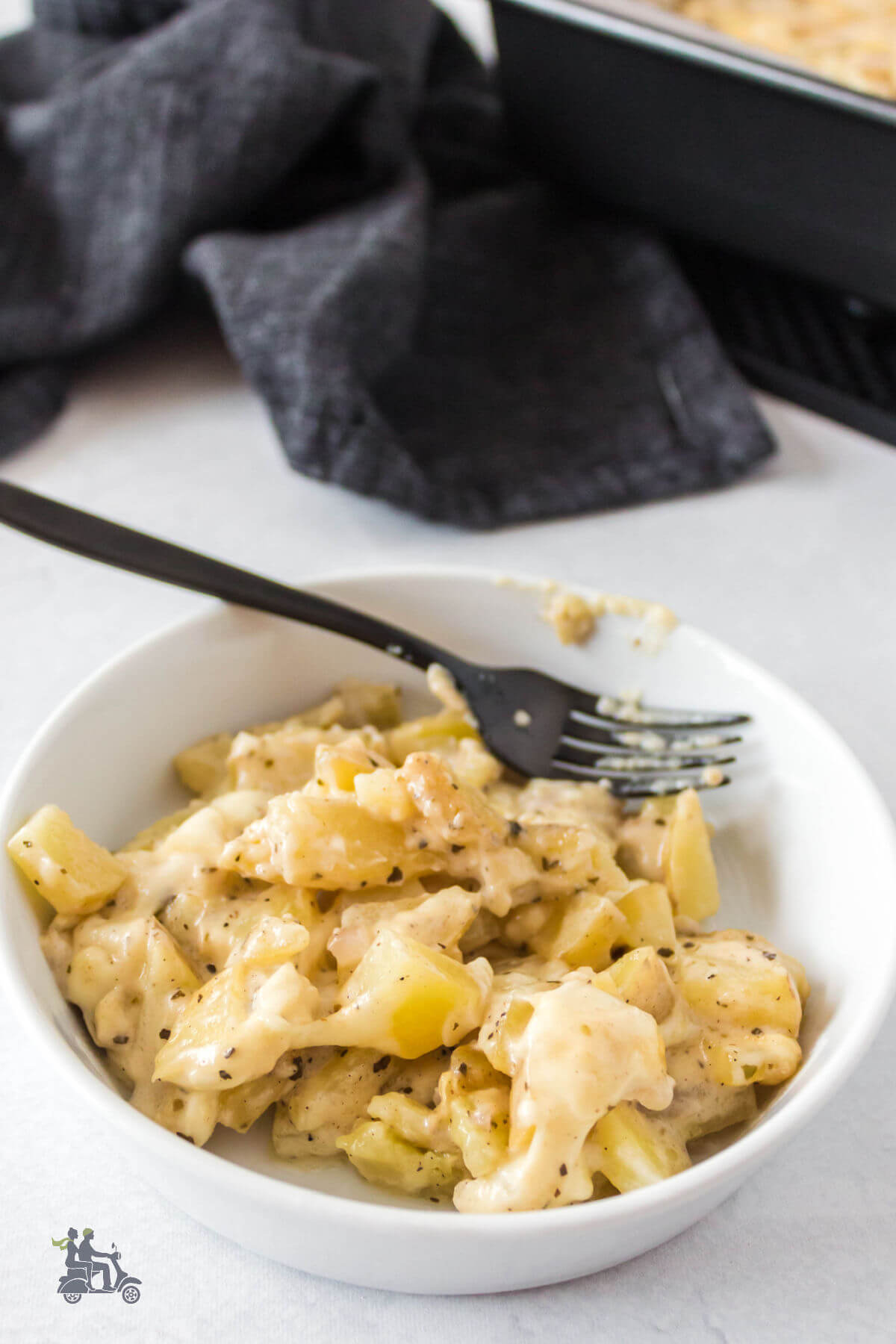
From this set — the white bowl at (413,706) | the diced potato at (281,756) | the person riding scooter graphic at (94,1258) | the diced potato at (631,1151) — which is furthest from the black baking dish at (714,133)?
the person riding scooter graphic at (94,1258)

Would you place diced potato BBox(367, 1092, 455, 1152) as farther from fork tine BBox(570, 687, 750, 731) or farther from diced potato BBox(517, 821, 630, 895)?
fork tine BBox(570, 687, 750, 731)

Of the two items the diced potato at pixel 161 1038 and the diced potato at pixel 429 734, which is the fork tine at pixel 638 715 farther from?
the diced potato at pixel 161 1038

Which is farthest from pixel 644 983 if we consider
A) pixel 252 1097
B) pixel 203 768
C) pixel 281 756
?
pixel 203 768

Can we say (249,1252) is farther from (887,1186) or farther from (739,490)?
(739,490)

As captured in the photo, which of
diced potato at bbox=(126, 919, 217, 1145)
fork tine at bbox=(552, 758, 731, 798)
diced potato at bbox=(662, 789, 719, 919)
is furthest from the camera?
fork tine at bbox=(552, 758, 731, 798)

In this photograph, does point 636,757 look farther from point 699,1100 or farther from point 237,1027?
point 237,1027

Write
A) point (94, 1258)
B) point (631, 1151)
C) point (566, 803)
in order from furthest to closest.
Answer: point (566, 803), point (94, 1258), point (631, 1151)

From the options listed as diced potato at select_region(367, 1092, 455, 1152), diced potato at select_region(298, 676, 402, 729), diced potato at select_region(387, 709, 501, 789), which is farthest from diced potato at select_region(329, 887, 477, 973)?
diced potato at select_region(298, 676, 402, 729)

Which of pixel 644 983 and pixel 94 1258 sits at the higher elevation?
pixel 644 983
